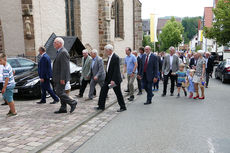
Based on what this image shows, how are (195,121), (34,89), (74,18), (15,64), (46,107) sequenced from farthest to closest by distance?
(74,18), (15,64), (34,89), (46,107), (195,121)

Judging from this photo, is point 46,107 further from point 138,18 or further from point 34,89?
point 138,18

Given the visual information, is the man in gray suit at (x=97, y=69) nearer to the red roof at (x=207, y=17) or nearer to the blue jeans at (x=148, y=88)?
the blue jeans at (x=148, y=88)

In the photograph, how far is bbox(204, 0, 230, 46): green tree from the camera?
25.1m

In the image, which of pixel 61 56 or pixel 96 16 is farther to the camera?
pixel 96 16

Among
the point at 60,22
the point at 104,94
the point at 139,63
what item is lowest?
the point at 104,94

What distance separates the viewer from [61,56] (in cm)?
598

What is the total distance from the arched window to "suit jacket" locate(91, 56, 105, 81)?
1599 cm

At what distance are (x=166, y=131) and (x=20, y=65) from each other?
782 cm

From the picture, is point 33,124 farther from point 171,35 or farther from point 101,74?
point 171,35

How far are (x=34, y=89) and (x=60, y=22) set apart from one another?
8.65 meters

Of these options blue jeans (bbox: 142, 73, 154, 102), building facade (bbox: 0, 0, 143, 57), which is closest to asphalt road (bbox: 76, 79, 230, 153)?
blue jeans (bbox: 142, 73, 154, 102)

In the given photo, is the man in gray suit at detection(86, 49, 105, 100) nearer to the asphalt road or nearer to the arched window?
the asphalt road

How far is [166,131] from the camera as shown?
5.00m

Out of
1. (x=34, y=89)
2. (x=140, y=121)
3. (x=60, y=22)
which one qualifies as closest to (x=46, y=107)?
(x=34, y=89)
